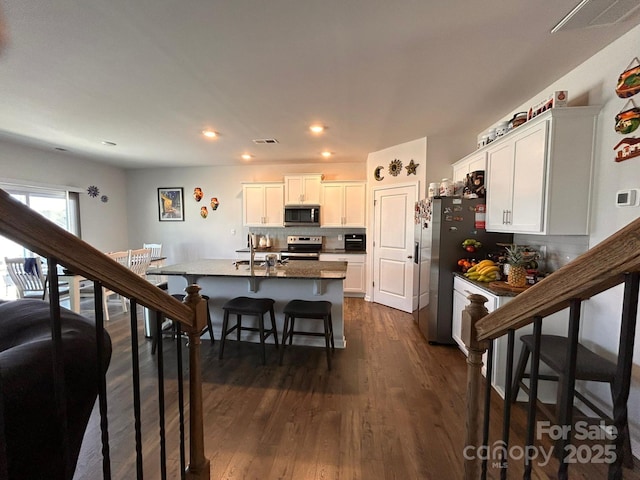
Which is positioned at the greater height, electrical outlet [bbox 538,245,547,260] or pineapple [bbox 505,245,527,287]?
electrical outlet [bbox 538,245,547,260]

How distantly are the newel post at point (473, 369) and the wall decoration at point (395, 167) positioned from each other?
3447 millimetres

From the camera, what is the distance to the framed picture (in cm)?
597

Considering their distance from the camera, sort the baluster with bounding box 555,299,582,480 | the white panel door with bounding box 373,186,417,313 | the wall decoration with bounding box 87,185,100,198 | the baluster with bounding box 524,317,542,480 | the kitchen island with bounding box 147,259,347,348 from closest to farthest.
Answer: the baluster with bounding box 555,299,582,480
the baluster with bounding box 524,317,542,480
the kitchen island with bounding box 147,259,347,348
the white panel door with bounding box 373,186,417,313
the wall decoration with bounding box 87,185,100,198

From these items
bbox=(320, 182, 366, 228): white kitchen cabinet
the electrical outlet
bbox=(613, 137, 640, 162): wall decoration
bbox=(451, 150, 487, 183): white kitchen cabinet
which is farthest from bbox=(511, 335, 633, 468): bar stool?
bbox=(320, 182, 366, 228): white kitchen cabinet

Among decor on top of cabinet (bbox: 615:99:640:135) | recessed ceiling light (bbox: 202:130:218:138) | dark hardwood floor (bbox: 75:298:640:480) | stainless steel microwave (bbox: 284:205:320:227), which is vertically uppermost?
recessed ceiling light (bbox: 202:130:218:138)

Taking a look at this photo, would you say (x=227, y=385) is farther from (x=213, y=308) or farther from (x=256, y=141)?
(x=256, y=141)

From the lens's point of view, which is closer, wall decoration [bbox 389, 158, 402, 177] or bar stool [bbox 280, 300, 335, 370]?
bar stool [bbox 280, 300, 335, 370]

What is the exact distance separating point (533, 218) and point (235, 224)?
5006 millimetres

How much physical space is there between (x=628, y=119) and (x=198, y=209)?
20.2 feet

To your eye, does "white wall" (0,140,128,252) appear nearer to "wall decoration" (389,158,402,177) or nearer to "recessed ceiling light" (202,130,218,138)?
"recessed ceiling light" (202,130,218,138)

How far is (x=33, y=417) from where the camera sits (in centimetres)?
71

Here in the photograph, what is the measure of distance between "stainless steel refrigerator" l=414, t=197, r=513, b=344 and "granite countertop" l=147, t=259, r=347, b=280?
1021mm

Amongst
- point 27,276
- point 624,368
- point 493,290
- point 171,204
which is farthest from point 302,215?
point 624,368

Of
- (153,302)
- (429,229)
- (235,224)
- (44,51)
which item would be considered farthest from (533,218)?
(235,224)
